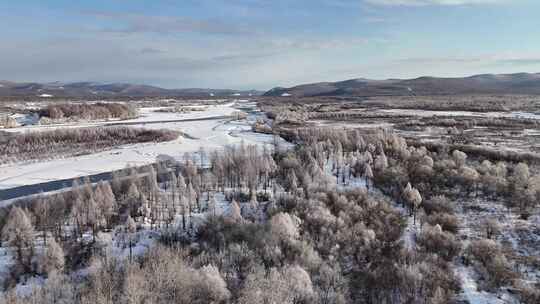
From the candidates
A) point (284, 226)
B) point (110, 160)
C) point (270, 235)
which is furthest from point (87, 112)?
point (270, 235)

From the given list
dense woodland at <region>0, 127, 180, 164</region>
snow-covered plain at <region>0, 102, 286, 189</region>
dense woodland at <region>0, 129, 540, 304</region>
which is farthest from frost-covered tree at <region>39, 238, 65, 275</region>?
dense woodland at <region>0, 127, 180, 164</region>

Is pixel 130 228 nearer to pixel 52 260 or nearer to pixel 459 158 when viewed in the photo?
pixel 52 260

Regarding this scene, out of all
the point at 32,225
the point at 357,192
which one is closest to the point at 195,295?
the point at 32,225

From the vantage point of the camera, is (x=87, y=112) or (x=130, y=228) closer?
(x=130, y=228)

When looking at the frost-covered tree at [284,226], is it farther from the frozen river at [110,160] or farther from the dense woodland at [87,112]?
the dense woodland at [87,112]

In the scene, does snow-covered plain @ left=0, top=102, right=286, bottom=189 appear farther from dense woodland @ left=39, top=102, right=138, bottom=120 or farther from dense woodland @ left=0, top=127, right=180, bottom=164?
dense woodland @ left=39, top=102, right=138, bottom=120
